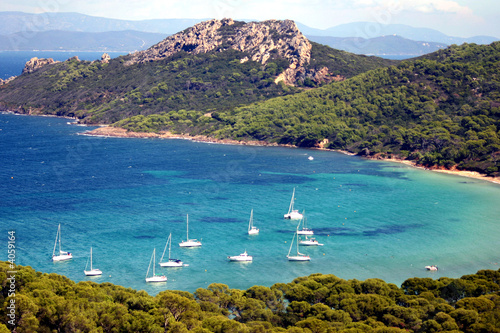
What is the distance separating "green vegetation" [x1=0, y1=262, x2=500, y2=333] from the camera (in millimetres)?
43031

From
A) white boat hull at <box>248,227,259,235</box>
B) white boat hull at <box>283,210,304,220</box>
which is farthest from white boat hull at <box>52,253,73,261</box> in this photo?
white boat hull at <box>283,210,304,220</box>

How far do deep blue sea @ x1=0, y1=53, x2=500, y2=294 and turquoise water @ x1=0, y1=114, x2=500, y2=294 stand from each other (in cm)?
27

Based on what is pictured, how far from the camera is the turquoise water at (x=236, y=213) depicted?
68.9 meters

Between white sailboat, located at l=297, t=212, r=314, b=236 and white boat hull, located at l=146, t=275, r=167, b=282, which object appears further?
white sailboat, located at l=297, t=212, r=314, b=236

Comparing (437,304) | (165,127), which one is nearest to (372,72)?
(165,127)

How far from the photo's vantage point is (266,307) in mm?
54500

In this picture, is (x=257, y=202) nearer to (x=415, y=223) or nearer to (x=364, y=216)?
(x=364, y=216)

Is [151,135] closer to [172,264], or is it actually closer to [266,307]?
[172,264]

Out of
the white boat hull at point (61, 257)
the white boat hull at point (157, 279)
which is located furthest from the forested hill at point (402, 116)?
the white boat hull at point (61, 257)

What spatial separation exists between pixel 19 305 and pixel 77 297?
263 inches

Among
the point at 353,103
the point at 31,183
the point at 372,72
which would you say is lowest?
the point at 31,183

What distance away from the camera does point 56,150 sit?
14262 cm

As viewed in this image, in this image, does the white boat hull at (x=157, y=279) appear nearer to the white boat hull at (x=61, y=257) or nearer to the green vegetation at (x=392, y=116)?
the white boat hull at (x=61, y=257)

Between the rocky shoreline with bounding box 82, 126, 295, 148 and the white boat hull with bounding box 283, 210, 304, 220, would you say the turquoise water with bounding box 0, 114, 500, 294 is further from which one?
the rocky shoreline with bounding box 82, 126, 295, 148
